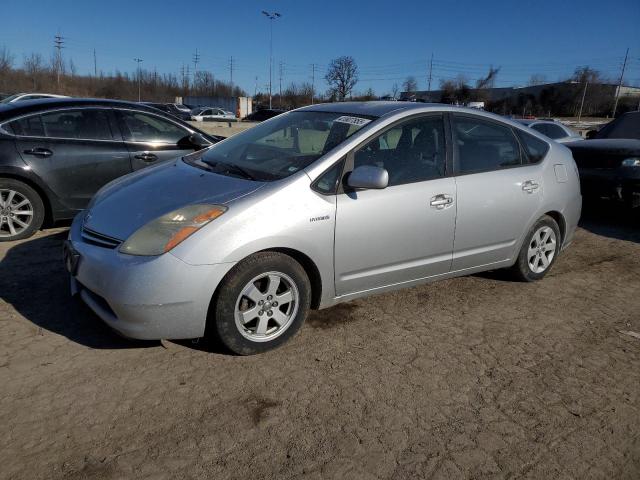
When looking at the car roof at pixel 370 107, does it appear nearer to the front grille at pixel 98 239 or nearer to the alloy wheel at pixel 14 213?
the front grille at pixel 98 239

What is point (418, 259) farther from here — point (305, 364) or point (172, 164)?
point (172, 164)

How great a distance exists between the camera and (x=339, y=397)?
292 centimetres

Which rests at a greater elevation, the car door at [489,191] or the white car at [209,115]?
the car door at [489,191]

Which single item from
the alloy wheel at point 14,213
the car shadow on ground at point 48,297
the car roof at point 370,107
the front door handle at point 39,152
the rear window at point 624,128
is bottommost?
the car shadow on ground at point 48,297

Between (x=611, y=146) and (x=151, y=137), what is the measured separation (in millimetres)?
6286

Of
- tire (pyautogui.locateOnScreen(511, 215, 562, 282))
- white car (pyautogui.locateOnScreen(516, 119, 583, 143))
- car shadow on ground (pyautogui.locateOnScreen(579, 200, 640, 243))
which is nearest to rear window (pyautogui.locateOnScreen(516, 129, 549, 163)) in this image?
tire (pyautogui.locateOnScreen(511, 215, 562, 282))

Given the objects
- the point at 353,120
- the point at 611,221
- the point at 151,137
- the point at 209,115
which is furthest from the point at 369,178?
the point at 209,115

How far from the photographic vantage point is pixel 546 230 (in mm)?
4816

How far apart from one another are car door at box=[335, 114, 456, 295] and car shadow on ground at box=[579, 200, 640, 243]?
4186 millimetres

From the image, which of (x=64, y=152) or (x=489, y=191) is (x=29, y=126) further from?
(x=489, y=191)

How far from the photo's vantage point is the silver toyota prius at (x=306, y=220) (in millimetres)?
3004

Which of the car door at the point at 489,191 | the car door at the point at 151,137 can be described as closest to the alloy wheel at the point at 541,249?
the car door at the point at 489,191

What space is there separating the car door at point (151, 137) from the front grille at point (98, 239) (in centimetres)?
274

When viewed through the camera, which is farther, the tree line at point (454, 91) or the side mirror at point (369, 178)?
the tree line at point (454, 91)
